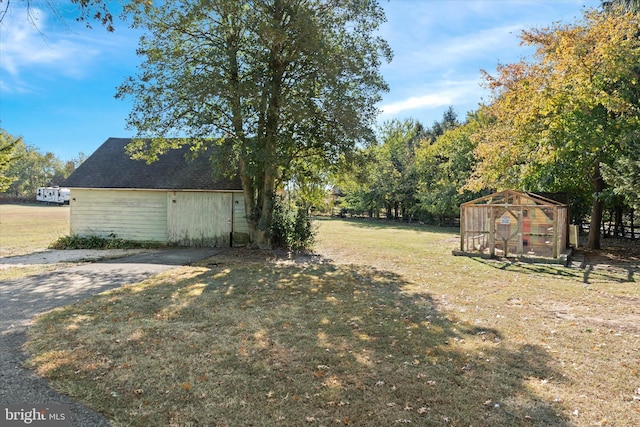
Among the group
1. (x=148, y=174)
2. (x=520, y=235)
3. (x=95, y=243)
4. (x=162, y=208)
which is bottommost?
(x=95, y=243)

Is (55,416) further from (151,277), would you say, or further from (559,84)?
(559,84)

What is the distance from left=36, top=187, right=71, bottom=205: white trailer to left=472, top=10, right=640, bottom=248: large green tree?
56.2m

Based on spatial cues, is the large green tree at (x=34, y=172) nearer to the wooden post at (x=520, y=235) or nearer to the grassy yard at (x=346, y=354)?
the grassy yard at (x=346, y=354)

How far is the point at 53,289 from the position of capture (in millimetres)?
7520

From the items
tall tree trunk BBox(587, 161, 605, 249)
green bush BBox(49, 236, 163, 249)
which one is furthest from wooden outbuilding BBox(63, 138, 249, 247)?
tall tree trunk BBox(587, 161, 605, 249)

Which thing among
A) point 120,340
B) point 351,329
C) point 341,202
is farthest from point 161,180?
point 341,202

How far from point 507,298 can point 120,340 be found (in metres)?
7.51

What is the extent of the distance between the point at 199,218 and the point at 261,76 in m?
6.77

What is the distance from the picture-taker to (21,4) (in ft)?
12.8

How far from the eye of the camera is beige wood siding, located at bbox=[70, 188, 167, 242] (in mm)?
15156

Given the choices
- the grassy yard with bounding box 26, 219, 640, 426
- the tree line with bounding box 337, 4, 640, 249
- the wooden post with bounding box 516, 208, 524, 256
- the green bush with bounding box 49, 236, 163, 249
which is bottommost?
the grassy yard with bounding box 26, 219, 640, 426

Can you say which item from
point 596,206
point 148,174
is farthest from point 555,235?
point 148,174

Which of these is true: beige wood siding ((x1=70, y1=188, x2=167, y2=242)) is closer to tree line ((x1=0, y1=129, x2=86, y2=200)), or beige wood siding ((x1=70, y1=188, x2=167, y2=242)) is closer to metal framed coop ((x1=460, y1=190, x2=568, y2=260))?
metal framed coop ((x1=460, y1=190, x2=568, y2=260))

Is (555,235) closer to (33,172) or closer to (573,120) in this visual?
(573,120)
